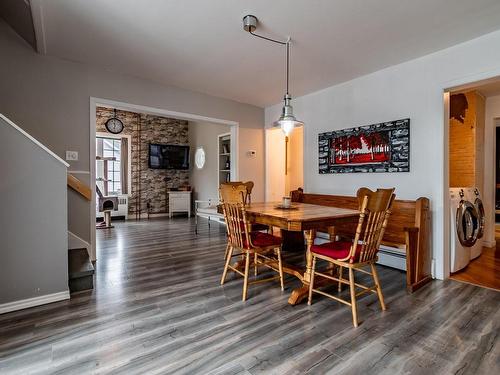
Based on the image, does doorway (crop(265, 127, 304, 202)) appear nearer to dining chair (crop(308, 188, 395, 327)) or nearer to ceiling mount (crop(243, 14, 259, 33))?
ceiling mount (crop(243, 14, 259, 33))

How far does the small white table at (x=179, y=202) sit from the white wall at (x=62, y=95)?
13.2ft

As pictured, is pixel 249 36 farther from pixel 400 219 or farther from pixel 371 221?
pixel 400 219

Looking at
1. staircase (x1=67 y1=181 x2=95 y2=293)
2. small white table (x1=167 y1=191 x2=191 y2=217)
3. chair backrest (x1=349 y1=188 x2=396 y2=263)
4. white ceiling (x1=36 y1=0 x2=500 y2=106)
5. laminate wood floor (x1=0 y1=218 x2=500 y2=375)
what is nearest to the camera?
laminate wood floor (x1=0 y1=218 x2=500 y2=375)

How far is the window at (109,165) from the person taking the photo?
7.40 metres

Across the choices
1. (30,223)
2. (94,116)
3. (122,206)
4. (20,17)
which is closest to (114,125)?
(122,206)

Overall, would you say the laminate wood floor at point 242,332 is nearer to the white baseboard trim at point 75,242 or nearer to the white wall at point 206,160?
the white baseboard trim at point 75,242

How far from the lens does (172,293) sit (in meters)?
2.56

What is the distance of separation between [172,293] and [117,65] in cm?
297

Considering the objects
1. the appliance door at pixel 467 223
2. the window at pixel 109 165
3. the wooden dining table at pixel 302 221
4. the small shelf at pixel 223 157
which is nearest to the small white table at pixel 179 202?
the window at pixel 109 165

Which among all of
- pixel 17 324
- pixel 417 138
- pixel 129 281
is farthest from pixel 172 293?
pixel 417 138

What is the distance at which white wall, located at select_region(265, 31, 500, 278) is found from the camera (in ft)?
9.20

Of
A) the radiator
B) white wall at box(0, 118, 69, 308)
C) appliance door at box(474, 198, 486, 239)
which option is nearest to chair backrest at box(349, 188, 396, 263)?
appliance door at box(474, 198, 486, 239)

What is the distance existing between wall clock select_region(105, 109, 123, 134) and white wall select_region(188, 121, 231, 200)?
2.03m

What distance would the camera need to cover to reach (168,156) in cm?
816
